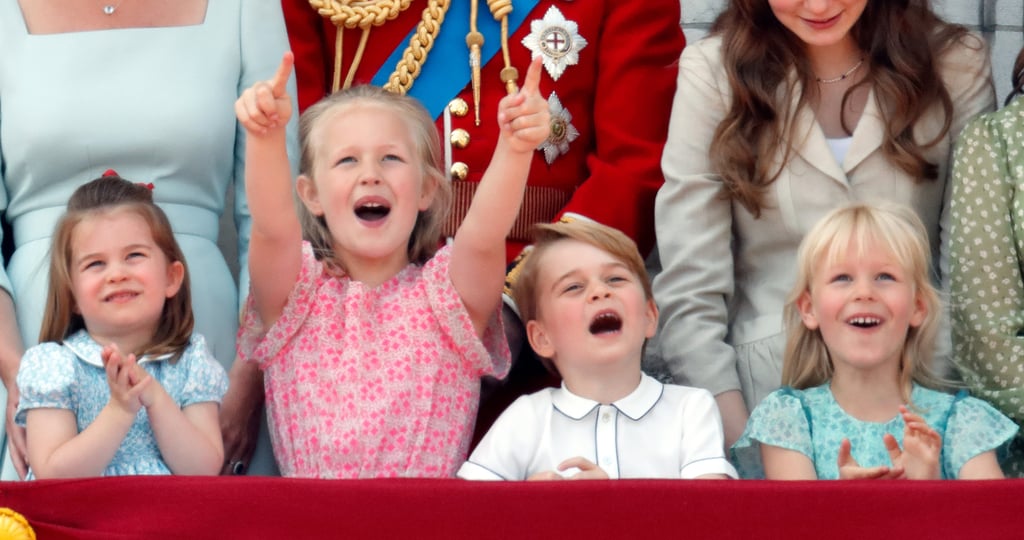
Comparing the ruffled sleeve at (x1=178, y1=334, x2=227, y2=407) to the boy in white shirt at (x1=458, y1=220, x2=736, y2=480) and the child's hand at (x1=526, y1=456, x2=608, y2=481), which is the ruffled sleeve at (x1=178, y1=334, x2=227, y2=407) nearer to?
the boy in white shirt at (x1=458, y1=220, x2=736, y2=480)

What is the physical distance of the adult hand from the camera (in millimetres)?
2734

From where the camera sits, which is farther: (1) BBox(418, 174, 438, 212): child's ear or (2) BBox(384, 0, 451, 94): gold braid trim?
(2) BBox(384, 0, 451, 94): gold braid trim

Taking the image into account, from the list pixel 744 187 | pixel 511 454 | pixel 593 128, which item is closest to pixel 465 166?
pixel 593 128

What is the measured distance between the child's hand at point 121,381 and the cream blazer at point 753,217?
3.18 ft

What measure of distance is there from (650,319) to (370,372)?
1.44 ft

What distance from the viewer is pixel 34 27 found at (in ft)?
9.62

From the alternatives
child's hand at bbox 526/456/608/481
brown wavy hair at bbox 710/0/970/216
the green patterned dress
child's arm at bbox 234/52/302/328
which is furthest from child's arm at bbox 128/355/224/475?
the green patterned dress

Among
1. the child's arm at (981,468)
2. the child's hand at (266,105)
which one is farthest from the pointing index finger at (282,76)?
the child's arm at (981,468)

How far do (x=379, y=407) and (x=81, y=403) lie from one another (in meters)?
0.44

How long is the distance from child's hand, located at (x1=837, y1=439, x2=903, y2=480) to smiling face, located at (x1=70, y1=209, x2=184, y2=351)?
1.01 m

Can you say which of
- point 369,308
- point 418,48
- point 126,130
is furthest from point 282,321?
point 418,48

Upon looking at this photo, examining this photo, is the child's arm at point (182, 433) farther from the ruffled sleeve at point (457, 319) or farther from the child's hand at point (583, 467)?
the child's hand at point (583, 467)

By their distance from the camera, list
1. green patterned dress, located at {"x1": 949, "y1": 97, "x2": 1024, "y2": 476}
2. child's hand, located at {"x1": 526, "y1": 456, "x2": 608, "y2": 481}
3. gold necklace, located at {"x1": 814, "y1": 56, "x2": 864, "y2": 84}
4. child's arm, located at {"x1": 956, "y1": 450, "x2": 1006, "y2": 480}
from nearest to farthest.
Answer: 1. child's hand, located at {"x1": 526, "y1": 456, "x2": 608, "y2": 481}
2. child's arm, located at {"x1": 956, "y1": 450, "x2": 1006, "y2": 480}
3. green patterned dress, located at {"x1": 949, "y1": 97, "x2": 1024, "y2": 476}
4. gold necklace, located at {"x1": 814, "y1": 56, "x2": 864, "y2": 84}

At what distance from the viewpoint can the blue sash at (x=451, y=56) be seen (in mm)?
3096
